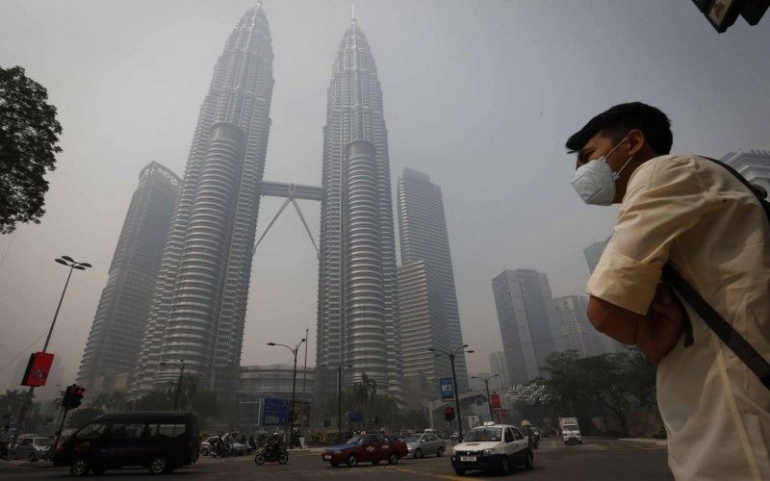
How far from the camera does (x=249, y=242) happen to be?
14875 cm

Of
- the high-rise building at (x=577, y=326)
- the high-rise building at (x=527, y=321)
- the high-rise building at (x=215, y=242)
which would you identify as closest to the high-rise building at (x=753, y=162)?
the high-rise building at (x=577, y=326)

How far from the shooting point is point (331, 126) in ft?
573

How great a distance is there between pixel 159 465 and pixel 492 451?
12.7 meters

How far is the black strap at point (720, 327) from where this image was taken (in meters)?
0.88

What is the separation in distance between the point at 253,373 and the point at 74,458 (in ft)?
432

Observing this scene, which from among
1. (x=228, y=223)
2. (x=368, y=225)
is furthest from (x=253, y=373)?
(x=368, y=225)

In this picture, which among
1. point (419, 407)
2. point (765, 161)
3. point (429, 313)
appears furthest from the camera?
point (429, 313)

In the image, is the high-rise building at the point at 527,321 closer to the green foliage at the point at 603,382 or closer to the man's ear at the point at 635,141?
the green foliage at the point at 603,382

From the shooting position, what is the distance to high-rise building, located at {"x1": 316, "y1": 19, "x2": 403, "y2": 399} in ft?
433

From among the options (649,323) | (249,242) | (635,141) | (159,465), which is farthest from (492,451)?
(249,242)

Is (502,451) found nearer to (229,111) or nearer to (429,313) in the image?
(429,313)

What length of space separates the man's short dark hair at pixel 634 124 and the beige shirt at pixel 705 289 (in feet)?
1.81

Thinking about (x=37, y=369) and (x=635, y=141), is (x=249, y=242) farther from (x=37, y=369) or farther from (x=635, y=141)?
(x=635, y=141)

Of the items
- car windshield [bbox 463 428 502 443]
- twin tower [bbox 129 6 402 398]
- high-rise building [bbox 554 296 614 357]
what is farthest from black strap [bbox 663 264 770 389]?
high-rise building [bbox 554 296 614 357]
